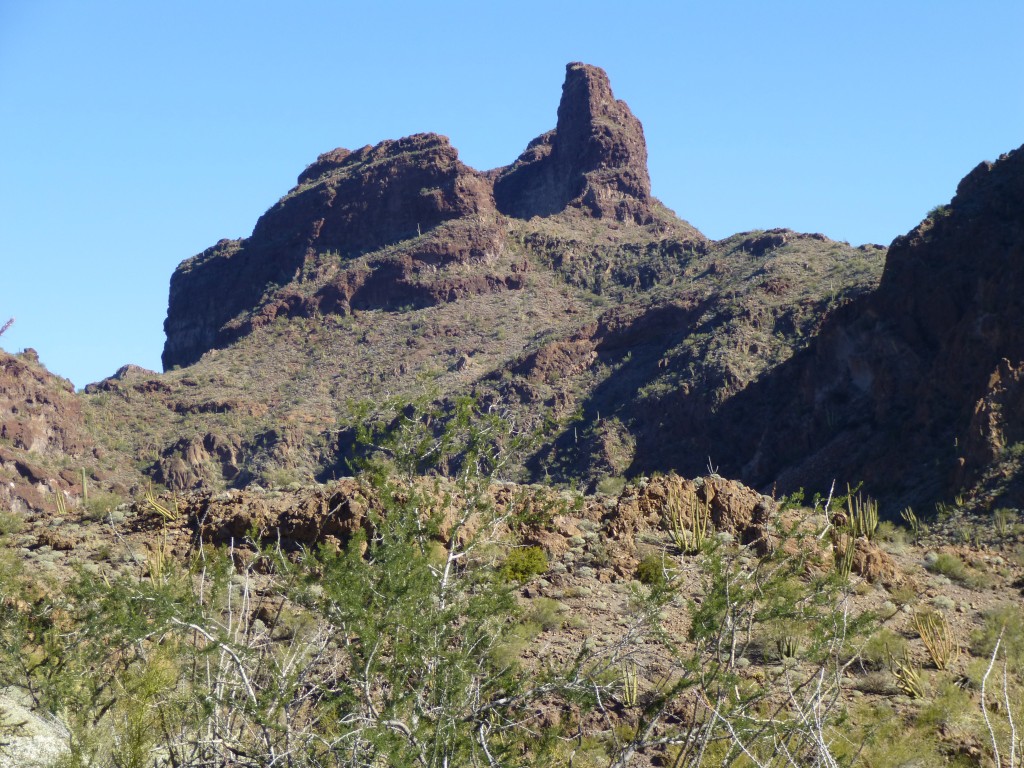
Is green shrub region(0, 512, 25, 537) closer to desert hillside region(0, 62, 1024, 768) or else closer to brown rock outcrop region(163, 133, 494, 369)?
desert hillside region(0, 62, 1024, 768)

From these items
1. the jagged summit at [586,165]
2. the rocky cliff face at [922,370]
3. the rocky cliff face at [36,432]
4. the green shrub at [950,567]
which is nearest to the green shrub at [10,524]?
the green shrub at [950,567]

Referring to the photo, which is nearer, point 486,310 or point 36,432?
point 36,432

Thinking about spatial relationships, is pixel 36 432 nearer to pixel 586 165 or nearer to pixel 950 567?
pixel 950 567

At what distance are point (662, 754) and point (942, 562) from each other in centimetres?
881

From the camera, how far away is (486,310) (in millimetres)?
84438

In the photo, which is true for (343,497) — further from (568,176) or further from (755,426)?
(568,176)

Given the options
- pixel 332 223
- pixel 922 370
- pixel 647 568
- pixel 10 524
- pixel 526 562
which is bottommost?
pixel 647 568

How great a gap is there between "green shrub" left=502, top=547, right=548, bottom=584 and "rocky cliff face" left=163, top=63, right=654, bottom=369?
70.9 metres

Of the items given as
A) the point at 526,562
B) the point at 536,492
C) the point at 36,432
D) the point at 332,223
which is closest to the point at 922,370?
the point at 526,562

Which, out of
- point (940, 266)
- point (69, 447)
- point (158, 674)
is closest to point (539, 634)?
point (158, 674)

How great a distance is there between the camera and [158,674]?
973cm

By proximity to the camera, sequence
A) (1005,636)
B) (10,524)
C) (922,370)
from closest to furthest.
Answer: (1005,636) < (10,524) < (922,370)

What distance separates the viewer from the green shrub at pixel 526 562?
15.4m

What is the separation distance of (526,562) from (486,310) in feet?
227
